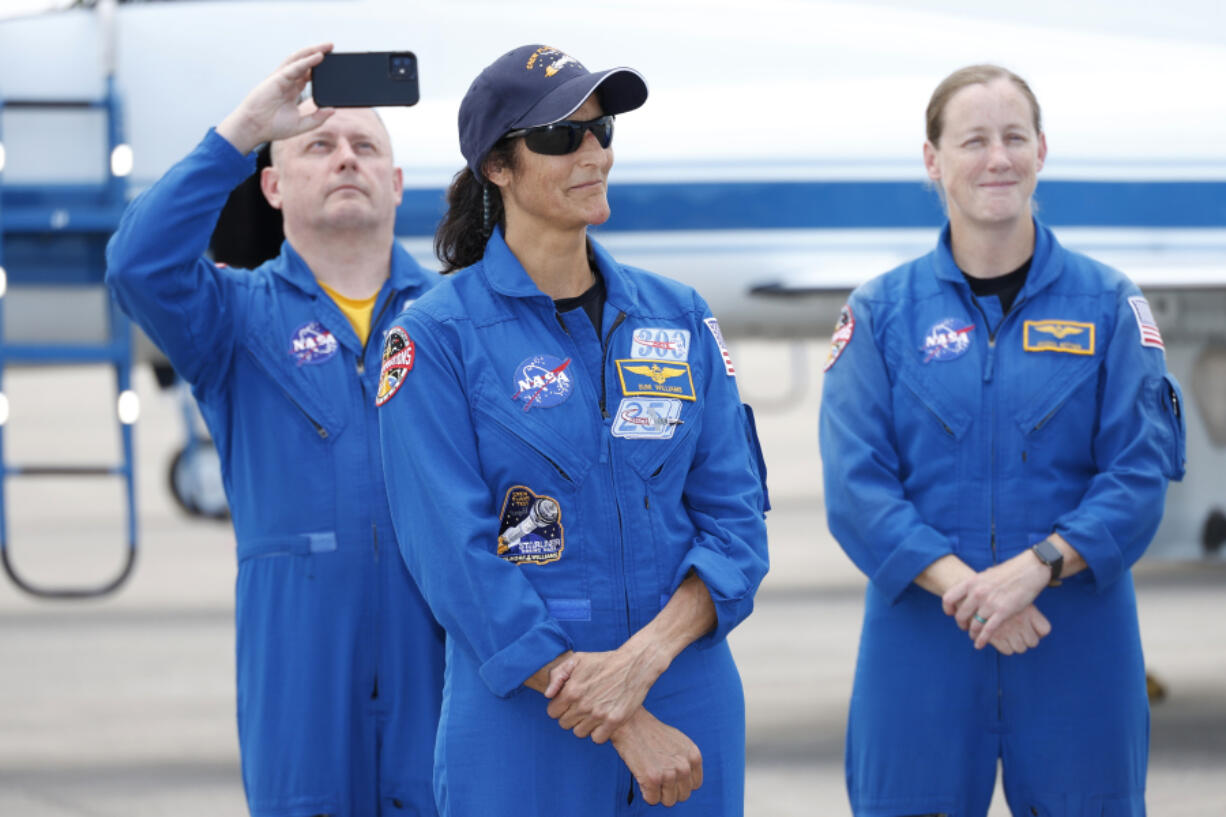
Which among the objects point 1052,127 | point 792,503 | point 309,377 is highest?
point 1052,127

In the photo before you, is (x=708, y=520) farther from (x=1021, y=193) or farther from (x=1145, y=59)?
(x=1145, y=59)

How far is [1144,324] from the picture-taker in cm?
314

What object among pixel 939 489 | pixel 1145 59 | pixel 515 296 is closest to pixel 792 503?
pixel 1145 59

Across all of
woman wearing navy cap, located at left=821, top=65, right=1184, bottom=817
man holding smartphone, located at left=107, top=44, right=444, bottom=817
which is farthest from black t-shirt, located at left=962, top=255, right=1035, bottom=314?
man holding smartphone, located at left=107, top=44, right=444, bottom=817

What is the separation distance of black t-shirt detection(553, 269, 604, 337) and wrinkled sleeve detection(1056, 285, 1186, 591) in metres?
1.10

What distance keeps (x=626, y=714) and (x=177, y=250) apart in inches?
54.9

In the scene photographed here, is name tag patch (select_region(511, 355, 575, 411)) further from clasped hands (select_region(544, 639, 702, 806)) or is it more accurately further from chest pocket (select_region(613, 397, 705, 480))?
clasped hands (select_region(544, 639, 702, 806))

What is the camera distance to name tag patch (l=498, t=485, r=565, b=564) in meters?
2.39

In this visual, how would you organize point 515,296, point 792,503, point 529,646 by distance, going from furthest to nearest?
point 792,503 → point 515,296 → point 529,646

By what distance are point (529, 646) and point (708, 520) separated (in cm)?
40

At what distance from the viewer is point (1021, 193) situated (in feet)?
10.5

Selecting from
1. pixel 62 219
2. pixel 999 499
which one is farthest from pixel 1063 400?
pixel 62 219

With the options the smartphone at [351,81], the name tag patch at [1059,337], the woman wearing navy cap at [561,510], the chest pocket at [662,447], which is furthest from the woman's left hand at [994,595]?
the smartphone at [351,81]

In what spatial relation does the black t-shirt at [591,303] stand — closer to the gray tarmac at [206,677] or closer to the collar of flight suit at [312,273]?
the collar of flight suit at [312,273]
